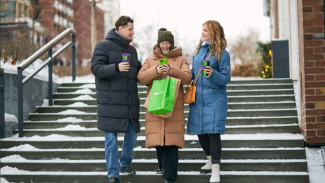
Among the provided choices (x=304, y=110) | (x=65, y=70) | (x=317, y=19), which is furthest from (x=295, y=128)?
(x=65, y=70)

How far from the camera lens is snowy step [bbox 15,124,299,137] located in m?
6.06

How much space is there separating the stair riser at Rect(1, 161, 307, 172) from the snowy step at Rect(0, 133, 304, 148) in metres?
0.52

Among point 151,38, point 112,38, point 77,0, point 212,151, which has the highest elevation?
point 77,0

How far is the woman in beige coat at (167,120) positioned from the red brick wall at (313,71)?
5.71 ft

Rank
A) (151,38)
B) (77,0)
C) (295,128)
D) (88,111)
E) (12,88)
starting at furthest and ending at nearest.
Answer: (77,0)
(151,38)
(88,111)
(12,88)
(295,128)

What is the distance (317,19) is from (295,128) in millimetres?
1567

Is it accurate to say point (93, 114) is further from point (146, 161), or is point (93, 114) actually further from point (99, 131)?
point (146, 161)

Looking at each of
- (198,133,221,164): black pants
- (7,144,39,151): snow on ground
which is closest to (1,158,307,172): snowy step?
(7,144,39,151): snow on ground

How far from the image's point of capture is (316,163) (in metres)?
4.99

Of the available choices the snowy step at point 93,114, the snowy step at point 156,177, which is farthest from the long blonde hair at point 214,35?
the snowy step at point 93,114

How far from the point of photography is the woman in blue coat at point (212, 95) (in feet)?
14.7

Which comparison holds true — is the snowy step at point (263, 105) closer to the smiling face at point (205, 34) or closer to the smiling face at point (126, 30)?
the smiling face at point (205, 34)

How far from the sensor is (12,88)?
6.68m

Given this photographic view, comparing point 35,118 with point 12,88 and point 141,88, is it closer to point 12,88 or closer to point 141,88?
point 12,88
